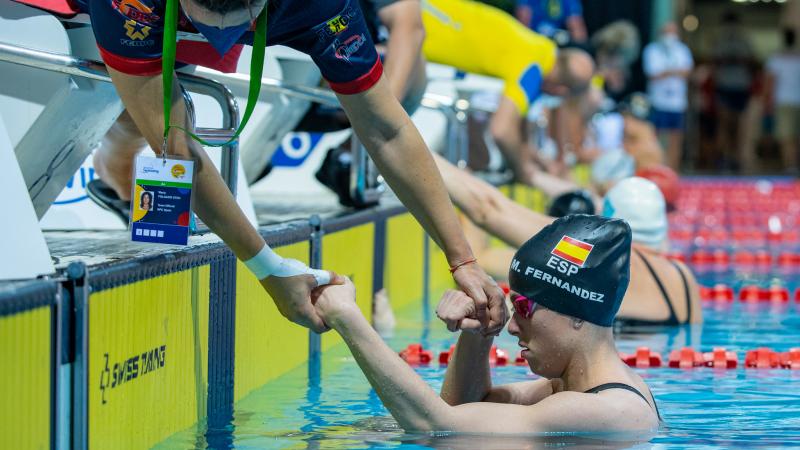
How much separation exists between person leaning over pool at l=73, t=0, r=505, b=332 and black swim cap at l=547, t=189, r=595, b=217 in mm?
3194

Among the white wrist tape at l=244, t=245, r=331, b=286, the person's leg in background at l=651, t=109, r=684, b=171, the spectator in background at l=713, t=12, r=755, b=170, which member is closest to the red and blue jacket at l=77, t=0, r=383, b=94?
the white wrist tape at l=244, t=245, r=331, b=286

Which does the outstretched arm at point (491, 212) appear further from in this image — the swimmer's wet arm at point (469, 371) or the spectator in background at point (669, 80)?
the spectator in background at point (669, 80)

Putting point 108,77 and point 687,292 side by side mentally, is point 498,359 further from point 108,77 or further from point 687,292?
point 108,77

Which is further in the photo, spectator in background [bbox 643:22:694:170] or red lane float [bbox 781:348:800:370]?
spectator in background [bbox 643:22:694:170]

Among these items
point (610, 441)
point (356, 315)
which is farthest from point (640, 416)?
point (356, 315)

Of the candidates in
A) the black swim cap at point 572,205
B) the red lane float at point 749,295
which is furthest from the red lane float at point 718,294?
the black swim cap at point 572,205

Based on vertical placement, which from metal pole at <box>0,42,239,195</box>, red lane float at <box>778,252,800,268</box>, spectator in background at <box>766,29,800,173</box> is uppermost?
spectator in background at <box>766,29,800,173</box>

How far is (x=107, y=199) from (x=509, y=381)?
4.78 ft

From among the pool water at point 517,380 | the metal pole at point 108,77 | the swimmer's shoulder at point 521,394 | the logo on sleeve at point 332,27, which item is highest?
the logo on sleeve at point 332,27

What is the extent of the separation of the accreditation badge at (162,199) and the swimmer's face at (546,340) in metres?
0.84

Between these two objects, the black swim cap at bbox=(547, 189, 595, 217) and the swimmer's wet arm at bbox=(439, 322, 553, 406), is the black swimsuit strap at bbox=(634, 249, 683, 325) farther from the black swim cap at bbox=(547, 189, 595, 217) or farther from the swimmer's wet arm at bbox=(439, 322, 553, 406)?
the swimmer's wet arm at bbox=(439, 322, 553, 406)

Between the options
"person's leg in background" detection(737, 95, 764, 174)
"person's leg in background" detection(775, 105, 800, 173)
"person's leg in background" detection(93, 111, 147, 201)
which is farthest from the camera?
"person's leg in background" detection(775, 105, 800, 173)

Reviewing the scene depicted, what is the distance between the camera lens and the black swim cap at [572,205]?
6.54 metres

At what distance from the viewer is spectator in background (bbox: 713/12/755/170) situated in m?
20.7
